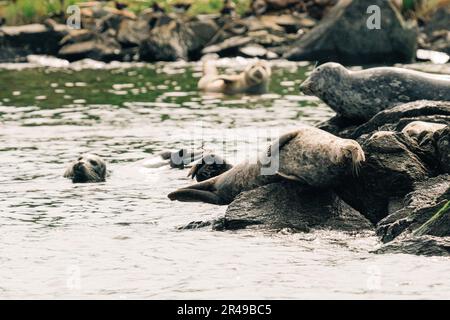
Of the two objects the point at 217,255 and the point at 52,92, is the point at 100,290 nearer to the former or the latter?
the point at 217,255

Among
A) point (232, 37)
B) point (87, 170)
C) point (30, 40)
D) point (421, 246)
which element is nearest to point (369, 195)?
point (421, 246)

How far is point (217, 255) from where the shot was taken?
11375mm

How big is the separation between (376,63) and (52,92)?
1114 cm

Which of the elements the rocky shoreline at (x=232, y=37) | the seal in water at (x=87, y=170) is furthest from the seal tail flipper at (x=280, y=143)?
the rocky shoreline at (x=232, y=37)

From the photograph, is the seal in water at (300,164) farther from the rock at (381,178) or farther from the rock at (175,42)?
the rock at (175,42)

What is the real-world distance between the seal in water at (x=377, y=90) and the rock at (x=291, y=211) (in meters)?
3.22

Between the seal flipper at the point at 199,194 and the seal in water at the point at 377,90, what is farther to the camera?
the seal in water at the point at 377,90

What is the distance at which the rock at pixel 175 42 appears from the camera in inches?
1497

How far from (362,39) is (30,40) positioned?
1152 centimetres

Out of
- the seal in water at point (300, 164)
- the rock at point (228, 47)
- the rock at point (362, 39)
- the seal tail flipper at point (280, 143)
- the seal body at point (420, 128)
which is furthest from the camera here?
the rock at point (228, 47)

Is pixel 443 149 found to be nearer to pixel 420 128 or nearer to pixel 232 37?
pixel 420 128

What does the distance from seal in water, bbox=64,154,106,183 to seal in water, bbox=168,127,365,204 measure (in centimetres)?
246

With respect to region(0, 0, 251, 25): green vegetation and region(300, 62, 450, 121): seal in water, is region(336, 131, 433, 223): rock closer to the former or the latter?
region(300, 62, 450, 121): seal in water

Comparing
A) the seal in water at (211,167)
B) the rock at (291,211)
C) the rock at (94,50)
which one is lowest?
the rock at (94,50)
